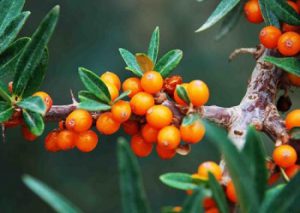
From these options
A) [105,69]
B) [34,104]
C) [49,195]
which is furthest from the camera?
[105,69]

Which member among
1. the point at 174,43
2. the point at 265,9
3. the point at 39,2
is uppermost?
the point at 39,2

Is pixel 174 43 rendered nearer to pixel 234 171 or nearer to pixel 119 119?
pixel 119 119

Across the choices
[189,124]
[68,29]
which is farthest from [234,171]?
[68,29]

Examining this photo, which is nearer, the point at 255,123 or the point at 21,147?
the point at 255,123

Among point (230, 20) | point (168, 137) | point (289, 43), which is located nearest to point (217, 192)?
point (168, 137)

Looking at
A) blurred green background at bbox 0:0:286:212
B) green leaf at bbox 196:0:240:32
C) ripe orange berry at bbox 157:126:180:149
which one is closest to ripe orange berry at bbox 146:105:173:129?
ripe orange berry at bbox 157:126:180:149

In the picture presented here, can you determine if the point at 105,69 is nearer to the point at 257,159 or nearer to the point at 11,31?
the point at 11,31

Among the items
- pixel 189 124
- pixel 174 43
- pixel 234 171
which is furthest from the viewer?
pixel 174 43
